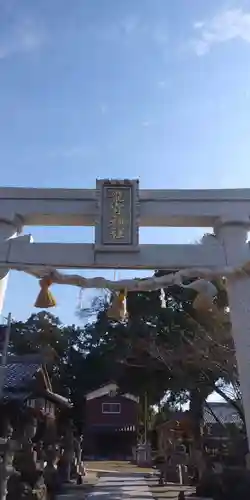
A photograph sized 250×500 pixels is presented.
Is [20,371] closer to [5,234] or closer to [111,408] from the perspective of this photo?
[5,234]

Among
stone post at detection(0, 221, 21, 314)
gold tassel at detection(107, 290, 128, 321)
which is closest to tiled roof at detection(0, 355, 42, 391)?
stone post at detection(0, 221, 21, 314)

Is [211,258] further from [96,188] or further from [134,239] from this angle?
[96,188]

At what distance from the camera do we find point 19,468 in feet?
30.4

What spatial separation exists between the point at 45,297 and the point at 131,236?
1367mm

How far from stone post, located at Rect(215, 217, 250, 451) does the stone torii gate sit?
0.04ft

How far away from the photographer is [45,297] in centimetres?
641

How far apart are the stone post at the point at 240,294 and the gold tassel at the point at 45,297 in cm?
228

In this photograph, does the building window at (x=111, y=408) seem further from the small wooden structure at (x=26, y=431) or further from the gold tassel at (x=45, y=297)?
the gold tassel at (x=45, y=297)

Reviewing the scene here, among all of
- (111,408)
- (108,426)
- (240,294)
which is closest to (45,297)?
(240,294)

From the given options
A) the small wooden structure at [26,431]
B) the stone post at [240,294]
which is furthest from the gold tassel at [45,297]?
the small wooden structure at [26,431]

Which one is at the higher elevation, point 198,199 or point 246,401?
point 198,199

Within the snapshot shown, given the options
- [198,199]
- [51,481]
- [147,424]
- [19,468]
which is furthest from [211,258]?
[147,424]

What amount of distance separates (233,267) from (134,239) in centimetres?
129

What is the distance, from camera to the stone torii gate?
242 inches
